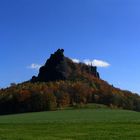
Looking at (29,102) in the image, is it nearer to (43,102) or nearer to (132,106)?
(43,102)

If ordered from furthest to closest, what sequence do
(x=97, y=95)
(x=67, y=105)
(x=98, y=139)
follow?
1. (x=97, y=95)
2. (x=67, y=105)
3. (x=98, y=139)

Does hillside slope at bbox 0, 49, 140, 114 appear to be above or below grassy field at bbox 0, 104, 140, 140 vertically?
above

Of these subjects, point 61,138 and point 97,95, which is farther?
point 97,95

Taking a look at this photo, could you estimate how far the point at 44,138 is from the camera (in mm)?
30969

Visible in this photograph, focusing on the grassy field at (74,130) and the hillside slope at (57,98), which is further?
the hillside slope at (57,98)

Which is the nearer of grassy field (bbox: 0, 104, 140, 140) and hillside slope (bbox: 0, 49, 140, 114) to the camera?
grassy field (bbox: 0, 104, 140, 140)

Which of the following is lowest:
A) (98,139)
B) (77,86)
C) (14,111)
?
(98,139)

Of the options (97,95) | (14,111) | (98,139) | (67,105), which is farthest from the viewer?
(97,95)

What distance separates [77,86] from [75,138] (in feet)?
482

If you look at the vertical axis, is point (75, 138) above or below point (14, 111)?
below

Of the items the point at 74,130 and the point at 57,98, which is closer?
the point at 74,130

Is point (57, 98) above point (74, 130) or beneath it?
above

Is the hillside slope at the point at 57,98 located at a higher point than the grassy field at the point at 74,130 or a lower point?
higher

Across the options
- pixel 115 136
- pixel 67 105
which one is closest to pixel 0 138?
pixel 115 136
